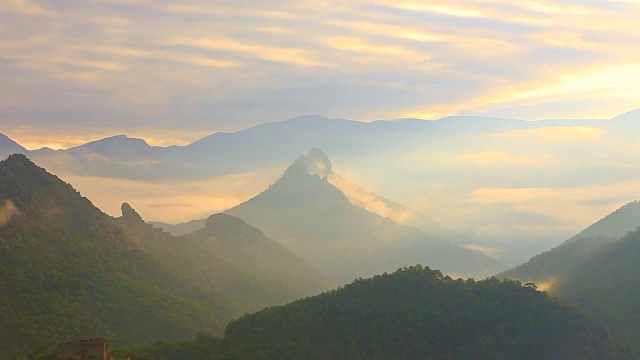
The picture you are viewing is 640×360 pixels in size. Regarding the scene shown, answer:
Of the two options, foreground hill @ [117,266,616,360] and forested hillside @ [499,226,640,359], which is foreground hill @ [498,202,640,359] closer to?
forested hillside @ [499,226,640,359]

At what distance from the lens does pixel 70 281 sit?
172375 mm

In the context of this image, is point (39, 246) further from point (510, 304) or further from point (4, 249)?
point (510, 304)

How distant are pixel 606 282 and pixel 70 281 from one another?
92.6 meters

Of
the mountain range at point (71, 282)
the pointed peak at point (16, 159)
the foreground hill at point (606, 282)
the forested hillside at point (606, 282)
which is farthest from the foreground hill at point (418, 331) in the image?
A: the pointed peak at point (16, 159)

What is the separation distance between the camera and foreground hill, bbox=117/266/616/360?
12838 centimetres

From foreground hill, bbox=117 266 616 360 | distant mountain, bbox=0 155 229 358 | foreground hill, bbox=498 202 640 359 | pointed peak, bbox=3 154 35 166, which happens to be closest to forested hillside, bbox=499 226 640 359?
foreground hill, bbox=498 202 640 359

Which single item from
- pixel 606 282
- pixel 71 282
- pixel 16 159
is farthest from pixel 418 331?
pixel 16 159

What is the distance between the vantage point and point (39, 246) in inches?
7003

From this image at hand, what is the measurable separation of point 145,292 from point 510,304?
71.6m

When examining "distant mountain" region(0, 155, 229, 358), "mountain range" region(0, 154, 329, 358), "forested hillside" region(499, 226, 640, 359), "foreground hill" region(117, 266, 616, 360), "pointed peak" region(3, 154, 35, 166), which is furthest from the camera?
"pointed peak" region(3, 154, 35, 166)

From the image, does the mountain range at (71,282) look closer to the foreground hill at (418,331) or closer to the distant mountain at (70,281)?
the distant mountain at (70,281)

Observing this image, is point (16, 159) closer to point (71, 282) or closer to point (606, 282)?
point (71, 282)

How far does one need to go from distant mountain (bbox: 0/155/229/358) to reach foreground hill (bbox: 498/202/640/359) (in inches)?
2465

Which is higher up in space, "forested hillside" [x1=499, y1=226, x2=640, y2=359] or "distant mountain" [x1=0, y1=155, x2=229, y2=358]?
"distant mountain" [x1=0, y1=155, x2=229, y2=358]
